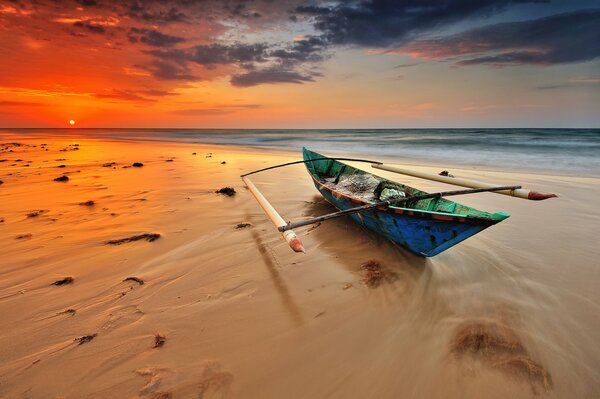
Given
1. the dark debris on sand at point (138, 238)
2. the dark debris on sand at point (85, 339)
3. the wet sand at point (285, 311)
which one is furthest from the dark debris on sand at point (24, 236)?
the dark debris on sand at point (85, 339)

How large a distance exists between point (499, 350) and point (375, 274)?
5.06 ft

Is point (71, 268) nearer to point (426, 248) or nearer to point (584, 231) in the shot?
point (426, 248)

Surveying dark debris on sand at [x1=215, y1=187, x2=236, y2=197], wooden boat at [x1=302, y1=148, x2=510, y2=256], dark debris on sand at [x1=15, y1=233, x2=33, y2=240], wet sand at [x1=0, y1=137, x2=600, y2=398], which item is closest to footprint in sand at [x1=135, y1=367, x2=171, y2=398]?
wet sand at [x1=0, y1=137, x2=600, y2=398]

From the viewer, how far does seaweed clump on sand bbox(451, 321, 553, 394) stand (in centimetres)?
238

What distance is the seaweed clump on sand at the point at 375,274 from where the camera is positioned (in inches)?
147

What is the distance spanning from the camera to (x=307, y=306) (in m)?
3.28

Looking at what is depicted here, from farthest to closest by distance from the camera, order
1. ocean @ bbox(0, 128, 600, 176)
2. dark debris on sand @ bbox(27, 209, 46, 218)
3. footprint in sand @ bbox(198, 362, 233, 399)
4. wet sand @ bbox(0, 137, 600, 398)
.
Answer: ocean @ bbox(0, 128, 600, 176), dark debris on sand @ bbox(27, 209, 46, 218), wet sand @ bbox(0, 137, 600, 398), footprint in sand @ bbox(198, 362, 233, 399)

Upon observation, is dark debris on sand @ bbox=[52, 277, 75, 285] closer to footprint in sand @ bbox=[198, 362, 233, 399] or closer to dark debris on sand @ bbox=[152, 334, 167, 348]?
dark debris on sand @ bbox=[152, 334, 167, 348]

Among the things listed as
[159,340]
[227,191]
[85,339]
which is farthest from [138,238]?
[227,191]

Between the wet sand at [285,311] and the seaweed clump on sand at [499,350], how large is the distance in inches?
0.5

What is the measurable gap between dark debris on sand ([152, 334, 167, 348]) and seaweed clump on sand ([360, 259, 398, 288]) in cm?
239

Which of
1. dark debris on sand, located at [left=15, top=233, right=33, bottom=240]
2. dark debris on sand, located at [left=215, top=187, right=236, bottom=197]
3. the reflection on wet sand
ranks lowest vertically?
the reflection on wet sand

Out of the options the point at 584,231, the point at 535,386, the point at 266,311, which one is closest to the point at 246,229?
the point at 266,311

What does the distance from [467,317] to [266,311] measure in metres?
2.18
